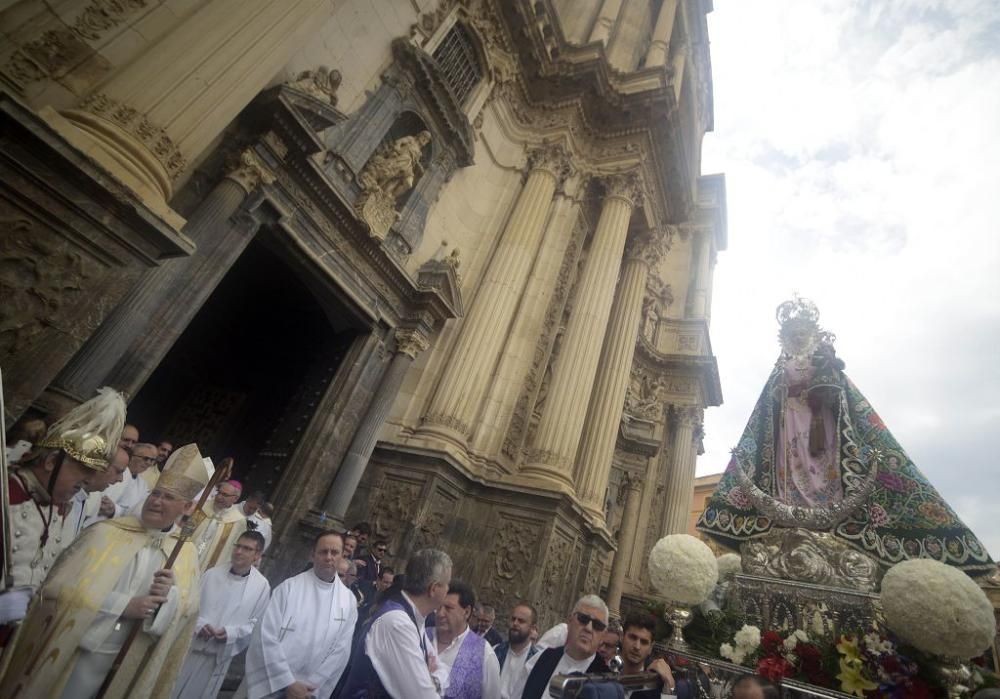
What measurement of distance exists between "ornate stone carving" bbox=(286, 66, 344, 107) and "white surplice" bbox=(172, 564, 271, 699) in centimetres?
576

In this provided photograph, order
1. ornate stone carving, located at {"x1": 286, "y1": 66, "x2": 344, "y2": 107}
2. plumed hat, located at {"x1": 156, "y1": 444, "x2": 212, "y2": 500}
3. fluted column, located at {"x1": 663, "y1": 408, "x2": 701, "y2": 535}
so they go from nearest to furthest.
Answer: plumed hat, located at {"x1": 156, "y1": 444, "x2": 212, "y2": 500}, ornate stone carving, located at {"x1": 286, "y1": 66, "x2": 344, "y2": 107}, fluted column, located at {"x1": 663, "y1": 408, "x2": 701, "y2": 535}

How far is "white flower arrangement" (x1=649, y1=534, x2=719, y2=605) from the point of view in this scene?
317cm

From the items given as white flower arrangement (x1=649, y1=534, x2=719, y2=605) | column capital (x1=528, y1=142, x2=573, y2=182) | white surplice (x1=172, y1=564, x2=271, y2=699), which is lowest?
white surplice (x1=172, y1=564, x2=271, y2=699)

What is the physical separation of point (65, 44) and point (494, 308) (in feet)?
22.5

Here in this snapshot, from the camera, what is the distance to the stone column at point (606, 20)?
13.4m

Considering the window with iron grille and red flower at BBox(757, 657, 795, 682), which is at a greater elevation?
the window with iron grille

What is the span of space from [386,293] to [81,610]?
6664 millimetres

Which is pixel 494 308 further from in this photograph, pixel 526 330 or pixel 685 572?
pixel 685 572

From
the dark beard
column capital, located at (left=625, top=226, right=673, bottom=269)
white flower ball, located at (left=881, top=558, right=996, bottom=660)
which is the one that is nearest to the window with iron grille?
column capital, located at (left=625, top=226, right=673, bottom=269)

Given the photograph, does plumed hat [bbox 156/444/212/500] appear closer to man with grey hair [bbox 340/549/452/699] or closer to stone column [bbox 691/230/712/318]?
man with grey hair [bbox 340/549/452/699]

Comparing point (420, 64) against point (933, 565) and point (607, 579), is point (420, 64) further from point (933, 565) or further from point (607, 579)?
point (607, 579)

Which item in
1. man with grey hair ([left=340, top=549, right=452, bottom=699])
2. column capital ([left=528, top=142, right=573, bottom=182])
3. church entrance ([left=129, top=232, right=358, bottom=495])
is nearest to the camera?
man with grey hair ([left=340, top=549, right=452, bottom=699])

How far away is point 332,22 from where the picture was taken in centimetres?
734

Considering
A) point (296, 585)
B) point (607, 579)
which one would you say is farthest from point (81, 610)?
point (607, 579)
